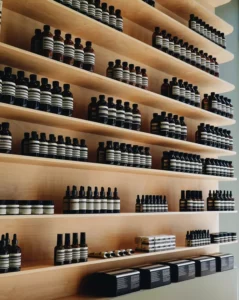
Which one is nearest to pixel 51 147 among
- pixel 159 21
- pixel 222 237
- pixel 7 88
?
pixel 7 88

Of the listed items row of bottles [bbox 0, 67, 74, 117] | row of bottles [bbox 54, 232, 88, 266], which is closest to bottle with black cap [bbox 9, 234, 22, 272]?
row of bottles [bbox 54, 232, 88, 266]

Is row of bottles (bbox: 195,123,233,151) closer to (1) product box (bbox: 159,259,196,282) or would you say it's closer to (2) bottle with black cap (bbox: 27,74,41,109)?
(1) product box (bbox: 159,259,196,282)

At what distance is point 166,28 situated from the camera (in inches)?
141

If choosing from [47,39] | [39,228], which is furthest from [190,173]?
[47,39]

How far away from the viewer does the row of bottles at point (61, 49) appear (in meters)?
2.46

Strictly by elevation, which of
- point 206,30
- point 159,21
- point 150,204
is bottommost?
point 150,204

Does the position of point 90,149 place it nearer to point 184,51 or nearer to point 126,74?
point 126,74

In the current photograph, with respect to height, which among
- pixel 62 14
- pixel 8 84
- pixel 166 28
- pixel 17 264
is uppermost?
pixel 166 28

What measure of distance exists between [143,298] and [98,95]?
1487 millimetres

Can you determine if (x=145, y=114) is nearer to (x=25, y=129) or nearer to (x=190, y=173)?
(x=190, y=173)

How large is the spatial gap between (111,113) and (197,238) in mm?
1449

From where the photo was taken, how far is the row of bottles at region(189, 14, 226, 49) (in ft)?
12.6

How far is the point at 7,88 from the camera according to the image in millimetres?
2182

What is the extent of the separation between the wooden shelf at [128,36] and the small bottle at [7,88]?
0.50 m
